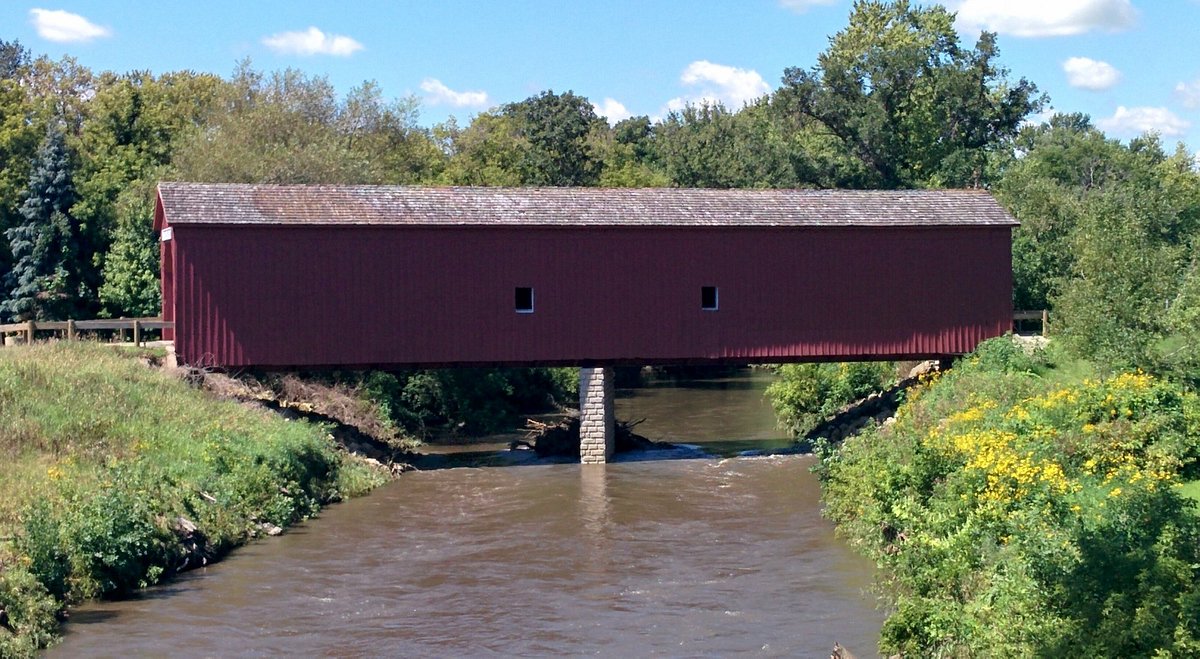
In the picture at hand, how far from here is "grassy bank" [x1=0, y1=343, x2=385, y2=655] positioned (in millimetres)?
13992

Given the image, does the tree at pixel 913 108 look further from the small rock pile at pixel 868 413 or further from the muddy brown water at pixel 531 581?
the muddy brown water at pixel 531 581

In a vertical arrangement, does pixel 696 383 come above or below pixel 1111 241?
below

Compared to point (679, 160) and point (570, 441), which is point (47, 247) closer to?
point (570, 441)

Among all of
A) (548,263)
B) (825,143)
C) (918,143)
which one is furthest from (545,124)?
(548,263)

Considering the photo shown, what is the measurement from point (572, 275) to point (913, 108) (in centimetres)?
2357

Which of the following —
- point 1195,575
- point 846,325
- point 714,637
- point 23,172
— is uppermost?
point 23,172

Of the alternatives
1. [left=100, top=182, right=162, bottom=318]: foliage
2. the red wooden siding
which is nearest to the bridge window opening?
the red wooden siding

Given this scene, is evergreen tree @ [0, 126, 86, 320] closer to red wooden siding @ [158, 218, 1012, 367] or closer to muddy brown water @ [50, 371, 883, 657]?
red wooden siding @ [158, 218, 1012, 367]

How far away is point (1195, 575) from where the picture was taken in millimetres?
10375

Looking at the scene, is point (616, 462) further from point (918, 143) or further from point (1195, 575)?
point (918, 143)

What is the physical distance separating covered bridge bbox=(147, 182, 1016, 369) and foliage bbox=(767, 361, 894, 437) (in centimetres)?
366

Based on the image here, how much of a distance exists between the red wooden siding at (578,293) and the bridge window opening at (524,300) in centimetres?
14

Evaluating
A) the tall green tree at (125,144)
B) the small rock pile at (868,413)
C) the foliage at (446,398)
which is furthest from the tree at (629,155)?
the small rock pile at (868,413)

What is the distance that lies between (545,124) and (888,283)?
82.2 feet
